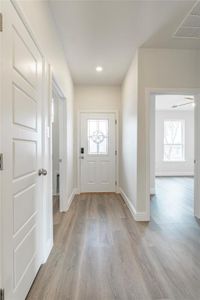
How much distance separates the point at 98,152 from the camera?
16.7ft

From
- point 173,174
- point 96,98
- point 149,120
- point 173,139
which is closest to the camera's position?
point 149,120

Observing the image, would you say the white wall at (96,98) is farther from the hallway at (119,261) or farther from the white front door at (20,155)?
the white front door at (20,155)

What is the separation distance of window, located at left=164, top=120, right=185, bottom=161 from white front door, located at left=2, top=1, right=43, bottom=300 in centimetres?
707

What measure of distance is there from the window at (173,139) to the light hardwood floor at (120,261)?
17.0 feet

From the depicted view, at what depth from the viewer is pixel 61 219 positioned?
322 centimetres

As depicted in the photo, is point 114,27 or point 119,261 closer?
point 119,261

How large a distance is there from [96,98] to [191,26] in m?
2.80

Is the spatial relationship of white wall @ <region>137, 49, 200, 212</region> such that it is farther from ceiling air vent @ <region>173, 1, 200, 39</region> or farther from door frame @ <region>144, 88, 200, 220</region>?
ceiling air vent @ <region>173, 1, 200, 39</region>

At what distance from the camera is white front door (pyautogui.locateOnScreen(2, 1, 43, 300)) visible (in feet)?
3.87

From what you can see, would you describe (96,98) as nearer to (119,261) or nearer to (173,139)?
(119,261)

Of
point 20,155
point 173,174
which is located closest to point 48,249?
point 20,155

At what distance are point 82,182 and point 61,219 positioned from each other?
188 centimetres


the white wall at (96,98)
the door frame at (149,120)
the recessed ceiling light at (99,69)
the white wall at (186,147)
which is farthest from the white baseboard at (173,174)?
the recessed ceiling light at (99,69)

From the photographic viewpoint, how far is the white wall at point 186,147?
26.4ft
